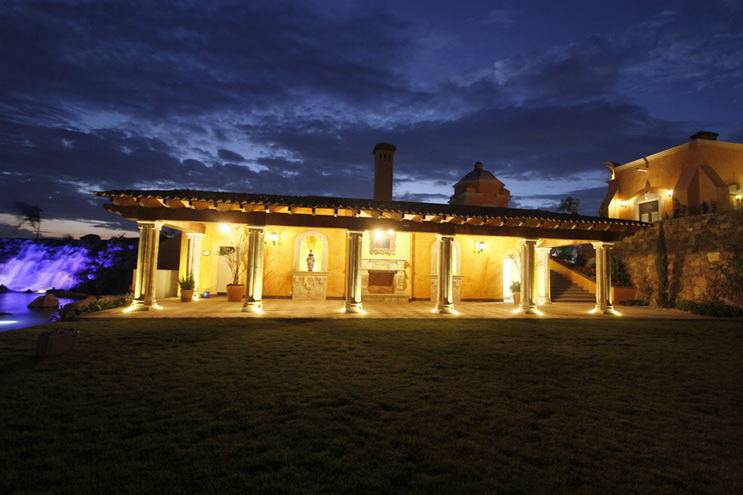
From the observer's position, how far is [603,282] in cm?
1338

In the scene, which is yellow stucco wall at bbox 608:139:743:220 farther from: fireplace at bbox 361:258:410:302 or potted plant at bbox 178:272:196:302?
potted plant at bbox 178:272:196:302

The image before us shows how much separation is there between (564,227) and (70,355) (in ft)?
44.2

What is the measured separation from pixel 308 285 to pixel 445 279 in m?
5.71

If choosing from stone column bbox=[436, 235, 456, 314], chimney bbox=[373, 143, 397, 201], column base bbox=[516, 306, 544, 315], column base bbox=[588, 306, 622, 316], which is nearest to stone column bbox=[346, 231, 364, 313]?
stone column bbox=[436, 235, 456, 314]

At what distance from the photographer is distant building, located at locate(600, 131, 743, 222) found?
64.4ft

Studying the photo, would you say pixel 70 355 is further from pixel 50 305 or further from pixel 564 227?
pixel 564 227

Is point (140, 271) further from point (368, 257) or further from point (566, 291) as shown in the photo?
point (566, 291)

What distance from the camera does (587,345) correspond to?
25.3 feet

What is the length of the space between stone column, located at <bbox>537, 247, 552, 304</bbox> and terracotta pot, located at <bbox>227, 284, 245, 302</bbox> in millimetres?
12353

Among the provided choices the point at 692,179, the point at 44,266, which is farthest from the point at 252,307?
the point at 44,266

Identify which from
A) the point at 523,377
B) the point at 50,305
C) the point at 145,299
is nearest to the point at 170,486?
the point at 523,377

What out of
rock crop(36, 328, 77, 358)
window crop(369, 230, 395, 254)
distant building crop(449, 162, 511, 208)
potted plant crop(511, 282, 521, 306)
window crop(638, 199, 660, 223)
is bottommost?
rock crop(36, 328, 77, 358)

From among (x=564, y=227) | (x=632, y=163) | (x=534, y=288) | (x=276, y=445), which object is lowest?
(x=276, y=445)

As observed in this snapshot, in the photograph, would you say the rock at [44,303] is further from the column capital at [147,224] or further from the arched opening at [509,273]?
the arched opening at [509,273]
